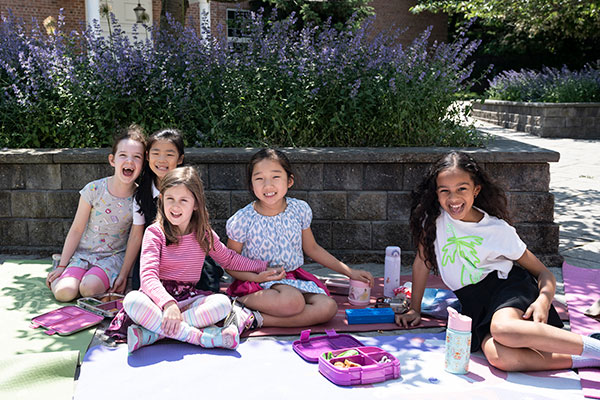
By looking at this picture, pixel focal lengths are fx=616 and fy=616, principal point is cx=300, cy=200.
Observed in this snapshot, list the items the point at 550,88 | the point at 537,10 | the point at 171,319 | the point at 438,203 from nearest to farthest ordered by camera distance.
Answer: the point at 171,319 → the point at 438,203 → the point at 550,88 → the point at 537,10

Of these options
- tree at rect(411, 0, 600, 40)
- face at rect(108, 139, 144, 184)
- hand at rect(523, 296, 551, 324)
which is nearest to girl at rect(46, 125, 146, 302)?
face at rect(108, 139, 144, 184)

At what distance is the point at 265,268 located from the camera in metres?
3.67

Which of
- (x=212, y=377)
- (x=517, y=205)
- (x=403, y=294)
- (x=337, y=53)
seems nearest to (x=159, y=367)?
(x=212, y=377)

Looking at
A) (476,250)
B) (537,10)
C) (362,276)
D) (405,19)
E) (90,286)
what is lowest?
(90,286)

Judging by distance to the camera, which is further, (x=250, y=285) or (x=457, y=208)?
(x=250, y=285)

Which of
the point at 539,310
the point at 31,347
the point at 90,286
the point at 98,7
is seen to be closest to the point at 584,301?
the point at 539,310

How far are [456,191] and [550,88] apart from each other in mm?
11049

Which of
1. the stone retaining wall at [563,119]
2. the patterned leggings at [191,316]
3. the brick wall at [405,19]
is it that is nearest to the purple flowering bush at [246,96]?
the patterned leggings at [191,316]

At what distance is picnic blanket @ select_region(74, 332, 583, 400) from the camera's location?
8.80 ft

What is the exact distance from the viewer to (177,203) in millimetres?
3426

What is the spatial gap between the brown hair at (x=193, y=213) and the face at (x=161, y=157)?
17.0 inches

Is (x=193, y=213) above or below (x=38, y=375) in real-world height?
above

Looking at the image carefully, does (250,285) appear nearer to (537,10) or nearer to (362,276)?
(362,276)

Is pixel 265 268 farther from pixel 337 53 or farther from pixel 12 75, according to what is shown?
pixel 12 75
